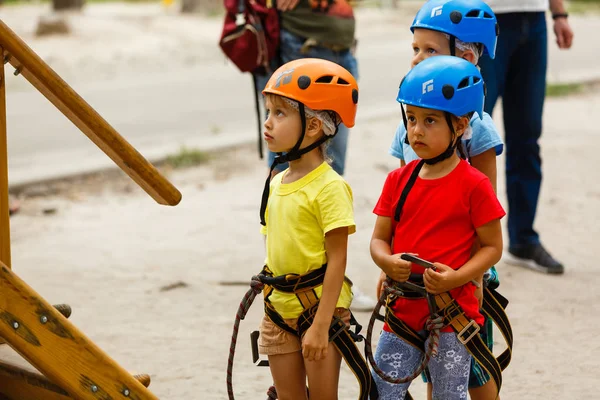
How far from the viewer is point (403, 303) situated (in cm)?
322

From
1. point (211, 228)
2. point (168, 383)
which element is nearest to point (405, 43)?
point (211, 228)

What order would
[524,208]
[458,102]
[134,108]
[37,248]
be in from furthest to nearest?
[134,108]
[37,248]
[524,208]
[458,102]

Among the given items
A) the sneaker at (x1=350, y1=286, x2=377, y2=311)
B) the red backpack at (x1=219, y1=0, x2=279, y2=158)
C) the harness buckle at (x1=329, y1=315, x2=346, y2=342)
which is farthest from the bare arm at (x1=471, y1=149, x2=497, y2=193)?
the red backpack at (x1=219, y1=0, x2=279, y2=158)

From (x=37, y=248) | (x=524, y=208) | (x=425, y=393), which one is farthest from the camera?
(x=37, y=248)

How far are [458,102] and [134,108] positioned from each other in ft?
29.5

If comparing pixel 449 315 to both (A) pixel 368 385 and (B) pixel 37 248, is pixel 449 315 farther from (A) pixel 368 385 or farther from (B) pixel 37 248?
(B) pixel 37 248

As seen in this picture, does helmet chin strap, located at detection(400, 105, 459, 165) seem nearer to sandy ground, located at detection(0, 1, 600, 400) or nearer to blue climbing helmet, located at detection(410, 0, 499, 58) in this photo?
blue climbing helmet, located at detection(410, 0, 499, 58)

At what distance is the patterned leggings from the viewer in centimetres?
318

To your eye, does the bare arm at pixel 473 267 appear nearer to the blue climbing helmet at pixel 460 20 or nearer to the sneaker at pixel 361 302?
the blue climbing helmet at pixel 460 20

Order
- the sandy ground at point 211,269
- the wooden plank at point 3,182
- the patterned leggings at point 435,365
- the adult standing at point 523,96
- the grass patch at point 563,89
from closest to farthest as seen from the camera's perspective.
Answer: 1. the patterned leggings at point 435,365
2. the wooden plank at point 3,182
3. the sandy ground at point 211,269
4. the adult standing at point 523,96
5. the grass patch at point 563,89

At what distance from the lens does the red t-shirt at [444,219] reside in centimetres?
311

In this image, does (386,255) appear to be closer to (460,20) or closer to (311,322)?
(311,322)

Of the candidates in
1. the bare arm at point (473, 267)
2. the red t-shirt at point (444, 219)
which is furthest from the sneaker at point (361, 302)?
the bare arm at point (473, 267)

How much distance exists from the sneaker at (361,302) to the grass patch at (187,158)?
3790mm
